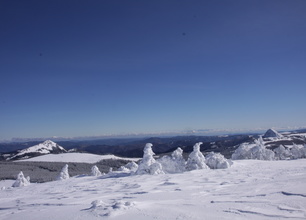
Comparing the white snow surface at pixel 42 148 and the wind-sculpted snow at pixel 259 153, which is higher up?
the wind-sculpted snow at pixel 259 153

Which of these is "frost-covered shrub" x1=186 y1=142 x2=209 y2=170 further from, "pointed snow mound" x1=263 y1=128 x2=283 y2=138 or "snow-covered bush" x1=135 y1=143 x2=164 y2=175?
"pointed snow mound" x1=263 y1=128 x2=283 y2=138

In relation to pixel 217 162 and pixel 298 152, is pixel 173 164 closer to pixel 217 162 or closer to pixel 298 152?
pixel 217 162

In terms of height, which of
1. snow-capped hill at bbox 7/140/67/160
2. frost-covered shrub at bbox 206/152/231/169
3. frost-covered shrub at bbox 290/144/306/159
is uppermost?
frost-covered shrub at bbox 206/152/231/169

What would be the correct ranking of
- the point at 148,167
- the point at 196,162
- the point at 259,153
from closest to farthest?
the point at 148,167 < the point at 196,162 < the point at 259,153

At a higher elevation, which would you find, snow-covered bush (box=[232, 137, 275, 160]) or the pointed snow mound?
Result: snow-covered bush (box=[232, 137, 275, 160])

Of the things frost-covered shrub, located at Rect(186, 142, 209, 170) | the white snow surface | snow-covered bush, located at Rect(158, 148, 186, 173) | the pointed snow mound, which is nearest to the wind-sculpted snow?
frost-covered shrub, located at Rect(186, 142, 209, 170)

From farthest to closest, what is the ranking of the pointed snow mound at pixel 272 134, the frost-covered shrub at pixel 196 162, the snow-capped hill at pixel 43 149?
1. the pointed snow mound at pixel 272 134
2. the snow-capped hill at pixel 43 149
3. the frost-covered shrub at pixel 196 162

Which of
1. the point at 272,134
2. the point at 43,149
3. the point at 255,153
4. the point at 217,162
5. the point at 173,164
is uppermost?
the point at 173,164

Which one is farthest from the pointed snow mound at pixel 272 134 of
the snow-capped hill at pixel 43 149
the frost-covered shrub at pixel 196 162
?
the snow-capped hill at pixel 43 149

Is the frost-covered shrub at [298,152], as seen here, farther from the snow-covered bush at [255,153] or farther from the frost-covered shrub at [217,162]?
the frost-covered shrub at [217,162]

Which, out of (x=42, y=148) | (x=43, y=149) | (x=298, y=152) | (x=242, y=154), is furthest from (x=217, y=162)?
(x=42, y=148)

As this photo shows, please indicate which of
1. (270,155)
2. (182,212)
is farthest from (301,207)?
(270,155)

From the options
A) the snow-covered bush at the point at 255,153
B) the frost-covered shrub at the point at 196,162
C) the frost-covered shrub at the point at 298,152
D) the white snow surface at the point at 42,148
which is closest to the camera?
the frost-covered shrub at the point at 196,162

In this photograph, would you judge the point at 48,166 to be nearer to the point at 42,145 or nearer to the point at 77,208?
the point at 77,208
